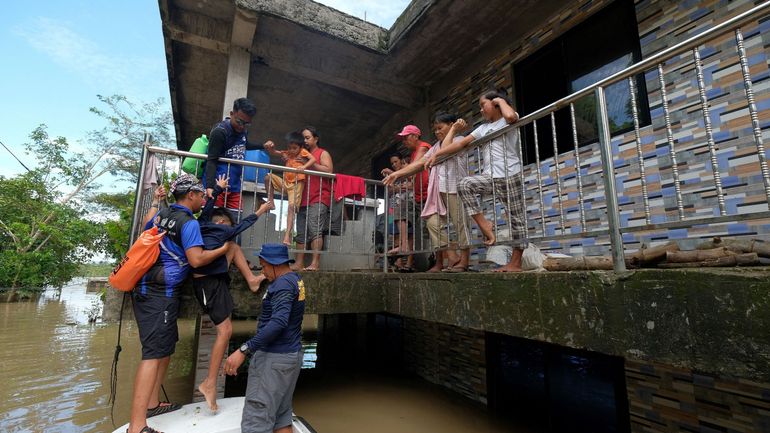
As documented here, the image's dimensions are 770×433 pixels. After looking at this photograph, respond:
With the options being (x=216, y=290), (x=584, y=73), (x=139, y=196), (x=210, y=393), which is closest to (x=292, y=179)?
(x=139, y=196)

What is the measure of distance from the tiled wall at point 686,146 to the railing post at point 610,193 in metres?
0.44

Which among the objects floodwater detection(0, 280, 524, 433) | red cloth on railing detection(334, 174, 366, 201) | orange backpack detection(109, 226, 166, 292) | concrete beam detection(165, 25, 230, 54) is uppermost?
concrete beam detection(165, 25, 230, 54)

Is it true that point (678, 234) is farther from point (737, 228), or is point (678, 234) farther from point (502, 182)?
point (502, 182)

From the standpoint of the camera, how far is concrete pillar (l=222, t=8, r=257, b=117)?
18.2 feet

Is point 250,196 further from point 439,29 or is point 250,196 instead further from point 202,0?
point 439,29

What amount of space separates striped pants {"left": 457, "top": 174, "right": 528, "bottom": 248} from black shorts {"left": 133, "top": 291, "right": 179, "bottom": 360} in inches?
95.4

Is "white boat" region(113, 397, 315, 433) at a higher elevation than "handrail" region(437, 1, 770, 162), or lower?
lower

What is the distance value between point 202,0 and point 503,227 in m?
5.18

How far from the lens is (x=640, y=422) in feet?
11.0

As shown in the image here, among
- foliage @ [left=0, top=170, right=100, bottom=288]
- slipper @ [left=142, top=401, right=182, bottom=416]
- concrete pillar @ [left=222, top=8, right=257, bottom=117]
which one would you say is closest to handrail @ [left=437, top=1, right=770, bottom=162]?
slipper @ [left=142, top=401, right=182, bottom=416]

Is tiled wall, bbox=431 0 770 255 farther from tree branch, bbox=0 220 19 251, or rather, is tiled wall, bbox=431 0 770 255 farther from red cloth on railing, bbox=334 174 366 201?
tree branch, bbox=0 220 19 251

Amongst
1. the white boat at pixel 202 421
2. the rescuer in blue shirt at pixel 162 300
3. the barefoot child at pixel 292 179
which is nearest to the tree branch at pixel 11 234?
the barefoot child at pixel 292 179

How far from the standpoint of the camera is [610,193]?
204cm

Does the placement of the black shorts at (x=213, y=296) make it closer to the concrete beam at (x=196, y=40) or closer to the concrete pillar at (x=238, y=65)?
the concrete pillar at (x=238, y=65)
